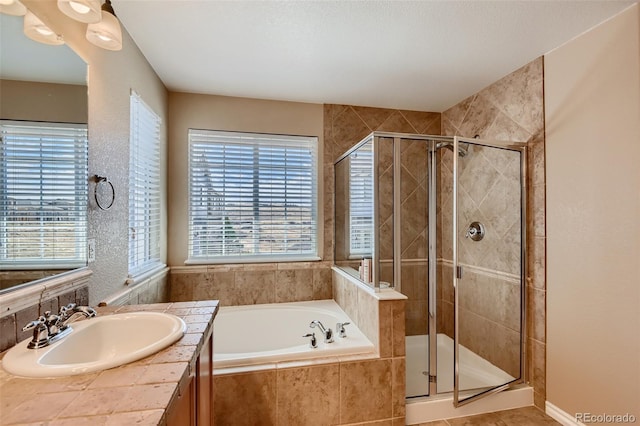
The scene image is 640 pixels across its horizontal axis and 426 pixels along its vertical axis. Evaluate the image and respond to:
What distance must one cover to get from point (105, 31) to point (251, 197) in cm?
170

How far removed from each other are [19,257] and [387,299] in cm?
170

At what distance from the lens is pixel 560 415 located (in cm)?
189

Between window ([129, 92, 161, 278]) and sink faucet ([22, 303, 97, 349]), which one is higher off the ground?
window ([129, 92, 161, 278])

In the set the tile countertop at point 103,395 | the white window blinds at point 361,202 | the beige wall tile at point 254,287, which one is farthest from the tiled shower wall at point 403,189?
the tile countertop at point 103,395

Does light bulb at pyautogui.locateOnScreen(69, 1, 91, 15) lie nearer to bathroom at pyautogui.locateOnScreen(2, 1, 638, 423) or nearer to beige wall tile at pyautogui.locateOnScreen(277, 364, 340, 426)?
bathroom at pyautogui.locateOnScreen(2, 1, 638, 423)

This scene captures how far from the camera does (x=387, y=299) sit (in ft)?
5.90

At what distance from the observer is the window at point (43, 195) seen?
0.92 metres

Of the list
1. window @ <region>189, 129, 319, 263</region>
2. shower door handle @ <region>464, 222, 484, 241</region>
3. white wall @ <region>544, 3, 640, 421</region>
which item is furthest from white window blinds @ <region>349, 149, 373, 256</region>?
white wall @ <region>544, 3, 640, 421</region>

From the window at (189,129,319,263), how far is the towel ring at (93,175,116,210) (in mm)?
1105

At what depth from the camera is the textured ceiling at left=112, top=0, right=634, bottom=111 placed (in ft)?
5.15

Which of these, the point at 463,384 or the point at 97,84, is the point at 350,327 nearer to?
the point at 463,384

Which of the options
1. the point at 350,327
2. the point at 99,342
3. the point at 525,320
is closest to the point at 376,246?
the point at 350,327

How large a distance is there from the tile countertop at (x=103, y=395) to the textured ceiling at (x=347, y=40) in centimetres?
172

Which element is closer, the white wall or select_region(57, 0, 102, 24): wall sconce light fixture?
select_region(57, 0, 102, 24): wall sconce light fixture
